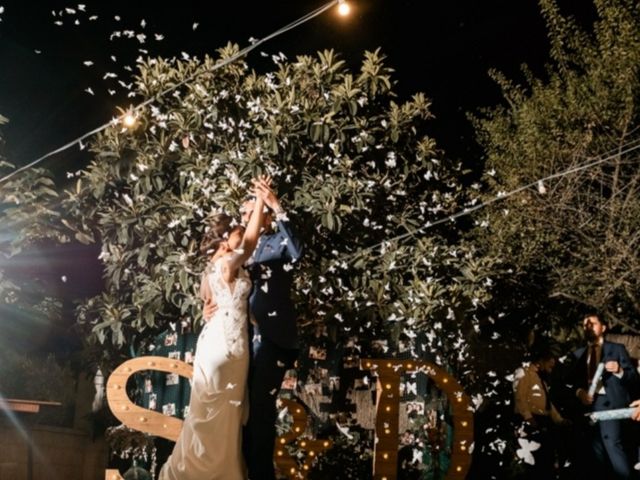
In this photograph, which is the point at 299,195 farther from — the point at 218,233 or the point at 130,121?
the point at 218,233

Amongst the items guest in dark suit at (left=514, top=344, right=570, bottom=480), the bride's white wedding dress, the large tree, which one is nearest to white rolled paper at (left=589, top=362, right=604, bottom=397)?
guest in dark suit at (left=514, top=344, right=570, bottom=480)

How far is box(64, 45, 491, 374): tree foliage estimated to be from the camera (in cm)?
877

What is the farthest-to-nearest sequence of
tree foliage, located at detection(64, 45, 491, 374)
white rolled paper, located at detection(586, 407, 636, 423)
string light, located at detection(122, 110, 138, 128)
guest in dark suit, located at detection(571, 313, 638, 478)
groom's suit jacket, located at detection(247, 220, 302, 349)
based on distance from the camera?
string light, located at detection(122, 110, 138, 128) → tree foliage, located at detection(64, 45, 491, 374) → guest in dark suit, located at detection(571, 313, 638, 478) → white rolled paper, located at detection(586, 407, 636, 423) → groom's suit jacket, located at detection(247, 220, 302, 349)

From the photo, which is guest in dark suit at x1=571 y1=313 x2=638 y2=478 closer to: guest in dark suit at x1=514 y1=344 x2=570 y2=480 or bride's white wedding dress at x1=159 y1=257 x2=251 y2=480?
guest in dark suit at x1=514 y1=344 x2=570 y2=480

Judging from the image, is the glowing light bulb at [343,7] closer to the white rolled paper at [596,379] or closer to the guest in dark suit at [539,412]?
the guest in dark suit at [539,412]

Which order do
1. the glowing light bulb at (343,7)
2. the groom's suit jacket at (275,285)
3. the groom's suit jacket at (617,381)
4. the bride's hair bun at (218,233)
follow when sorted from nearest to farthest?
1. the glowing light bulb at (343,7)
2. the groom's suit jacket at (275,285)
3. the bride's hair bun at (218,233)
4. the groom's suit jacket at (617,381)

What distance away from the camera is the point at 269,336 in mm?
6520

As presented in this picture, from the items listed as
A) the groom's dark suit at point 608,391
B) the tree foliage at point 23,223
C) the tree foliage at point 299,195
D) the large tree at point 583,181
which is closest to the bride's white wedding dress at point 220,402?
the tree foliage at point 299,195

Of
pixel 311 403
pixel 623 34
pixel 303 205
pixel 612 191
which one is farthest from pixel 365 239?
pixel 623 34

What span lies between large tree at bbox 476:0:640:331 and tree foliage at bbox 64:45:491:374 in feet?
8.71

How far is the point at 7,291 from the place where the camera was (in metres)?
9.62

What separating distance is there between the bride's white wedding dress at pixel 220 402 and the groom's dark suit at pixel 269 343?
0.31 feet

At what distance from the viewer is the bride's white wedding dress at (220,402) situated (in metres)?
6.42

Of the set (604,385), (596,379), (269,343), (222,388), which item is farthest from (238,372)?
(604,385)
